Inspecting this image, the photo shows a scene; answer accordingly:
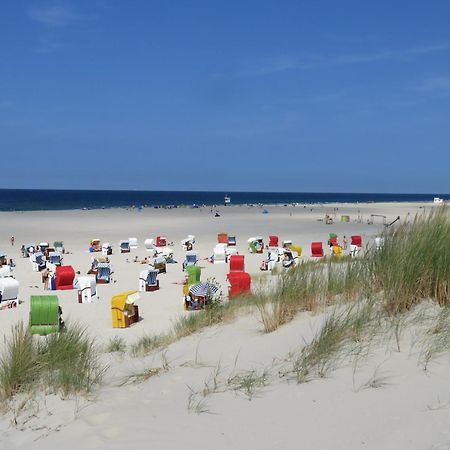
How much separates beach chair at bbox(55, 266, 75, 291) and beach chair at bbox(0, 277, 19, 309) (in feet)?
5.54

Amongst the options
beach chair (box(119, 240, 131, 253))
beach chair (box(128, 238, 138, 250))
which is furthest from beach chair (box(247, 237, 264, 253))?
beach chair (box(128, 238, 138, 250))

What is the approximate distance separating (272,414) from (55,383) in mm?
1739

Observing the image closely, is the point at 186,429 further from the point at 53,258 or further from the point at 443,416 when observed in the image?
the point at 53,258

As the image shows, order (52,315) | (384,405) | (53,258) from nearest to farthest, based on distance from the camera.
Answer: (384,405) < (52,315) < (53,258)

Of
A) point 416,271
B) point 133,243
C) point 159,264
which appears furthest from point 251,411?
point 133,243

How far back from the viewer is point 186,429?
10.6ft

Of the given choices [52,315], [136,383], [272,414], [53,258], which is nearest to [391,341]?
[272,414]

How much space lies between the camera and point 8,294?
456 inches

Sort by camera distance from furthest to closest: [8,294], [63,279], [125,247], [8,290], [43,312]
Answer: [125,247] < [63,279] < [8,294] < [8,290] < [43,312]

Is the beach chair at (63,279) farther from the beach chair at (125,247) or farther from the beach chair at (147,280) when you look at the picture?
the beach chair at (125,247)

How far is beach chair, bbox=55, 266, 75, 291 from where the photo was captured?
13.4 m

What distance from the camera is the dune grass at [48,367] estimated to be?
13.1 feet

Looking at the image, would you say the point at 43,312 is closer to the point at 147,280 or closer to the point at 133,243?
the point at 147,280

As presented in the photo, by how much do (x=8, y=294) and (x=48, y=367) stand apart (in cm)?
795
